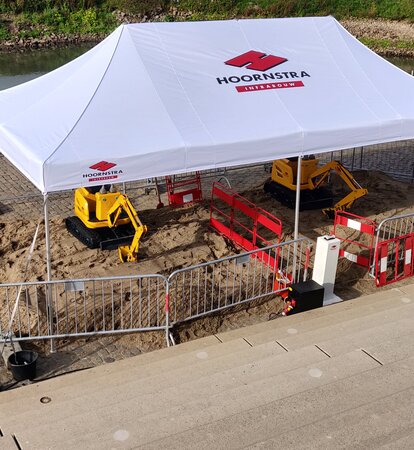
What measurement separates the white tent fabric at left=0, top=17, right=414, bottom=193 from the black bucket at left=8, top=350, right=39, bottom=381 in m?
2.17

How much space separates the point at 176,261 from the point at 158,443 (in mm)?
4973

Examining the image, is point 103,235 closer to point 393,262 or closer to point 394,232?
point 393,262

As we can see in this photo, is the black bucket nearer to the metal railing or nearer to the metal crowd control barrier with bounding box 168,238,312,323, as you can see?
the metal crowd control barrier with bounding box 168,238,312,323

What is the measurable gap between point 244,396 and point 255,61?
6.06 meters

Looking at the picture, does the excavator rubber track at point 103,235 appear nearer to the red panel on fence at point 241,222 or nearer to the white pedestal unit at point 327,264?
the red panel on fence at point 241,222

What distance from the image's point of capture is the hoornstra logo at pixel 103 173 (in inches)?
346

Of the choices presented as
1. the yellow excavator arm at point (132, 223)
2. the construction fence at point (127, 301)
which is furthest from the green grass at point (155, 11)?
the construction fence at point (127, 301)

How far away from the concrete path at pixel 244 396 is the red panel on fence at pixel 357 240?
6.94 ft

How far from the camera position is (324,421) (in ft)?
22.5

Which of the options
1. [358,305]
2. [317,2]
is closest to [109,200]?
[358,305]

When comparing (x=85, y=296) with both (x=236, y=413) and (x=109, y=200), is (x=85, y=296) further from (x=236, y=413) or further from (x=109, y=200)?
(x=236, y=413)

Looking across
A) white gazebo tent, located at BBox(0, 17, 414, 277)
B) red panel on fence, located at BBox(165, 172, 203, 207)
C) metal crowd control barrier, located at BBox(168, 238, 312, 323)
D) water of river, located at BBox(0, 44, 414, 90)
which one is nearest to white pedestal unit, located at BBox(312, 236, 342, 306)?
metal crowd control barrier, located at BBox(168, 238, 312, 323)

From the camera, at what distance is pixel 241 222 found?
42.5 ft

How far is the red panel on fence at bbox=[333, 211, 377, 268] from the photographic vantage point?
11.2m
